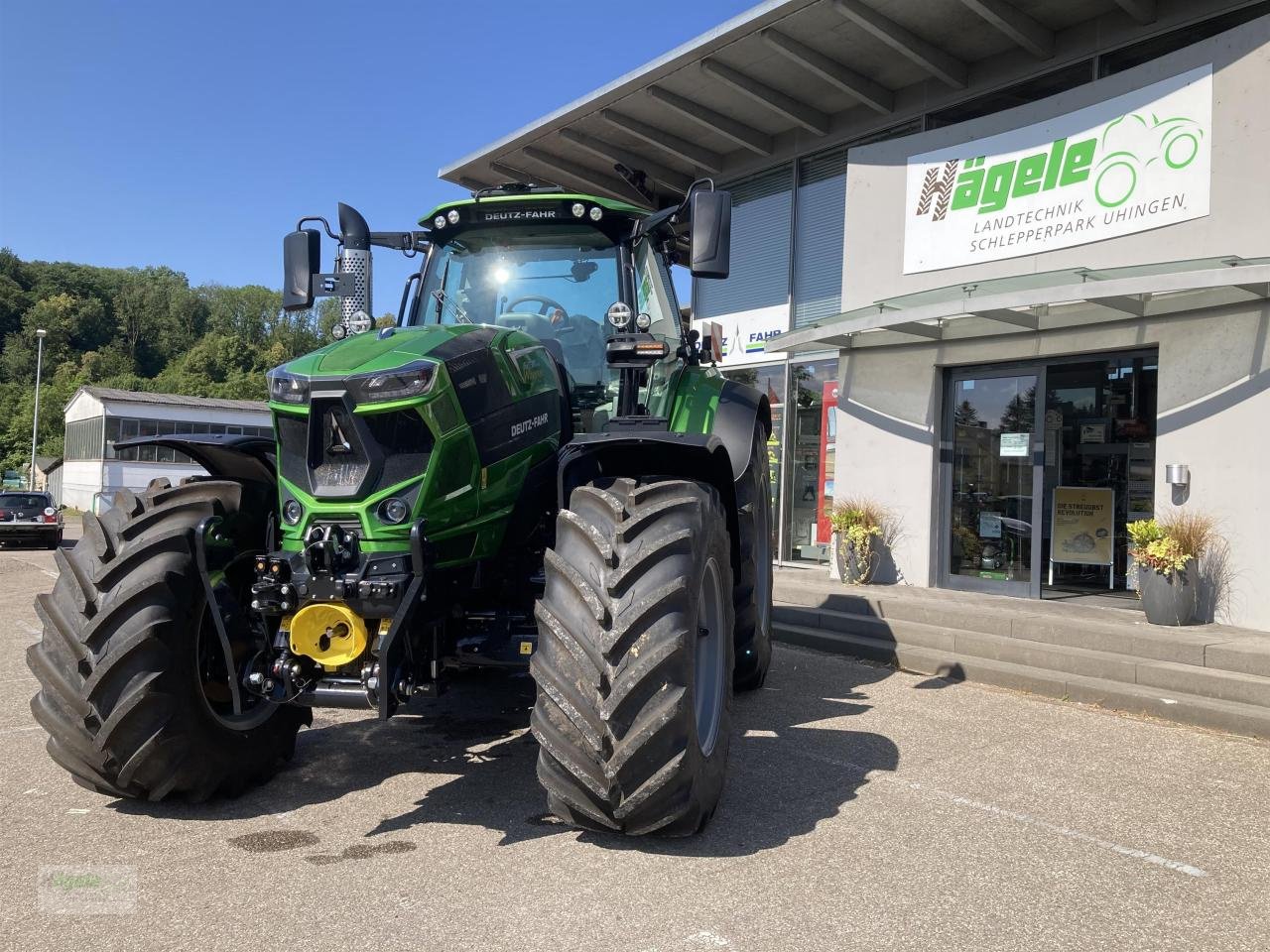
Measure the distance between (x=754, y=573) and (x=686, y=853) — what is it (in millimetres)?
2371

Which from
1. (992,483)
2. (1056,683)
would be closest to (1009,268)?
(992,483)

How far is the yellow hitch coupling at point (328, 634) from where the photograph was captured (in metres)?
3.61

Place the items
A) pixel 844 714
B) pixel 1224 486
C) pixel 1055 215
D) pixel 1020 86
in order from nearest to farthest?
1. pixel 844 714
2. pixel 1224 486
3. pixel 1055 215
4. pixel 1020 86

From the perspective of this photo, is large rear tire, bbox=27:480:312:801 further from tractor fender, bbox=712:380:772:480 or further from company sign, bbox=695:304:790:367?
company sign, bbox=695:304:790:367

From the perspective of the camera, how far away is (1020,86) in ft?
38.4

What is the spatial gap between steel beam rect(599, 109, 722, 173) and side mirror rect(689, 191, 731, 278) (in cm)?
1031

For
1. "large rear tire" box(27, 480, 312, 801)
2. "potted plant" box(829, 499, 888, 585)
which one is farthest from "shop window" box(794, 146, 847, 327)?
"large rear tire" box(27, 480, 312, 801)

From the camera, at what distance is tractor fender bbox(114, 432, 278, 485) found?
173 inches

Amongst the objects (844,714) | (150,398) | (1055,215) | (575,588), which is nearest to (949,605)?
(844,714)

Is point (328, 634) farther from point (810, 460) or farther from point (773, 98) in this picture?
point (773, 98)

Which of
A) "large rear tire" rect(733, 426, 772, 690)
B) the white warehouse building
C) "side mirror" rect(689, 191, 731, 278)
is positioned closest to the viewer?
"side mirror" rect(689, 191, 731, 278)

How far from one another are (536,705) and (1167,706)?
4.68m

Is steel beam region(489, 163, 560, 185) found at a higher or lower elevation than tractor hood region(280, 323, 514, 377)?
higher

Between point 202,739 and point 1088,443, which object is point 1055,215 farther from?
point 202,739
